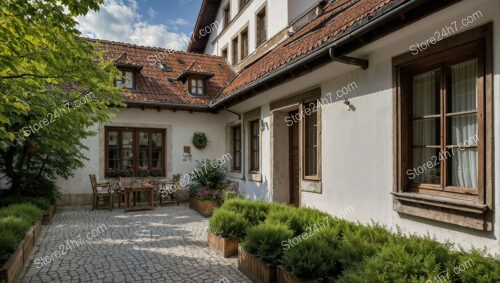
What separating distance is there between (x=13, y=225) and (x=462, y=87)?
21.8 feet

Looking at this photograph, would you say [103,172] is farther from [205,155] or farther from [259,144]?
[259,144]

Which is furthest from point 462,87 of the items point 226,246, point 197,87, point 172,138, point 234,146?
point 197,87

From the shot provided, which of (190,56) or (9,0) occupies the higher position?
(190,56)

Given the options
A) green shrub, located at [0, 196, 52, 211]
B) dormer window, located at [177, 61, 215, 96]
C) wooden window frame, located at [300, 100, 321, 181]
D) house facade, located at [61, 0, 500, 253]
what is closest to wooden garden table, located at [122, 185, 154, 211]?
green shrub, located at [0, 196, 52, 211]

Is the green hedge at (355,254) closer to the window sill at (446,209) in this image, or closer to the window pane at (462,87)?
the window sill at (446,209)

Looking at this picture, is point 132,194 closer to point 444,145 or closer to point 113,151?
point 113,151

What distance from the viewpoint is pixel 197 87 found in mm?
11961

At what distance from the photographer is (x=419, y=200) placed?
409 cm

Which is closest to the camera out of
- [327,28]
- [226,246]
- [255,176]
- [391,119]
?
[391,119]

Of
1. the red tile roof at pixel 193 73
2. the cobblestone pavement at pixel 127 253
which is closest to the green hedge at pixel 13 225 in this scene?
the cobblestone pavement at pixel 127 253

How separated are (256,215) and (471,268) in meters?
3.48

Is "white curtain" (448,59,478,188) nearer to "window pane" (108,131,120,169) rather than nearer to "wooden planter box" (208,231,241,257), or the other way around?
"wooden planter box" (208,231,241,257)

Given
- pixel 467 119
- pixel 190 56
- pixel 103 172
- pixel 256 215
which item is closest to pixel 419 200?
pixel 467 119

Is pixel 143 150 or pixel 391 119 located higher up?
pixel 391 119
